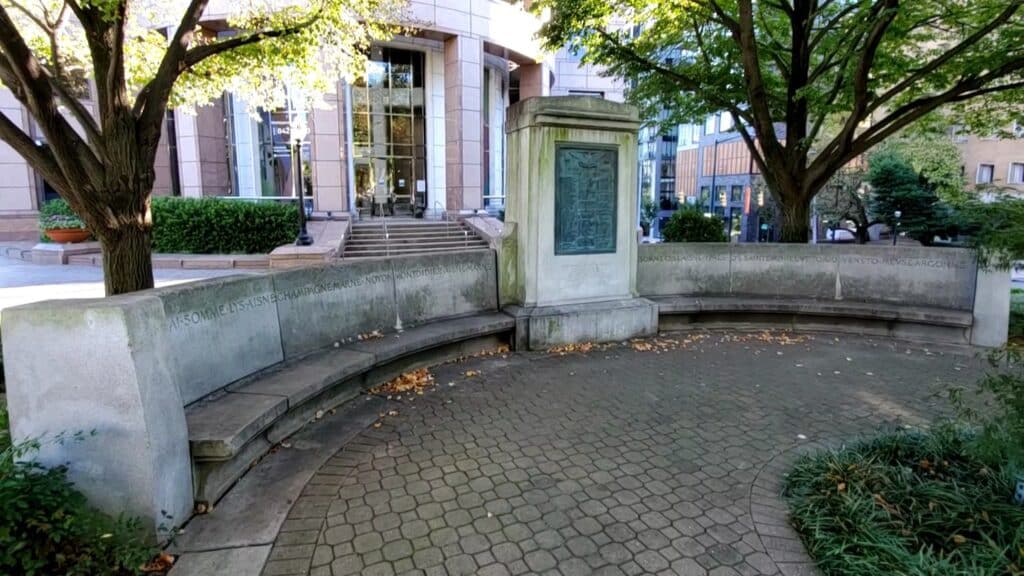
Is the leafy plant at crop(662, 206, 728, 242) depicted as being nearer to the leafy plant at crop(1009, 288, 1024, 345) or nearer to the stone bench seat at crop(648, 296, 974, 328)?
the stone bench seat at crop(648, 296, 974, 328)

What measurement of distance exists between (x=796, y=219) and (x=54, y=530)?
1145 cm

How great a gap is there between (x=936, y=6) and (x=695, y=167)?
65.7 m

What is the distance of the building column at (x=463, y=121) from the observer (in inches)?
877

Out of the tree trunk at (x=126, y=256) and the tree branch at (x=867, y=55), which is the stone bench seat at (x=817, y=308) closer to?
the tree branch at (x=867, y=55)

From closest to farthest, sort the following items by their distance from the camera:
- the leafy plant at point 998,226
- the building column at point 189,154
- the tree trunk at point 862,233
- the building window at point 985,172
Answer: the leafy plant at point 998,226 < the building column at point 189,154 < the tree trunk at point 862,233 < the building window at point 985,172

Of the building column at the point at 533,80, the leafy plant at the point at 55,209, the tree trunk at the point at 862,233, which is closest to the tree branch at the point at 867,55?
the building column at the point at 533,80

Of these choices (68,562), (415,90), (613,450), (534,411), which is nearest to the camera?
Result: (68,562)

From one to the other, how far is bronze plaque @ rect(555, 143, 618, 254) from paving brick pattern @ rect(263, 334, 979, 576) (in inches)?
67.4

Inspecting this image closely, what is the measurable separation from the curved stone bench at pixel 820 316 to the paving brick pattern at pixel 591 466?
1499 millimetres

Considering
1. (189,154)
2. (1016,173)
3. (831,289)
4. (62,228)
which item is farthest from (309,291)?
(1016,173)

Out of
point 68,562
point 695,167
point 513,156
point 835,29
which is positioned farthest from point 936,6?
point 695,167

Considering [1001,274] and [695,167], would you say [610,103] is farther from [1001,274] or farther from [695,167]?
[695,167]

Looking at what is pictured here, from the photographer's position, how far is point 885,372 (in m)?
6.82

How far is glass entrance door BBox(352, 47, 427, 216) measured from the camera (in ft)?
78.1
